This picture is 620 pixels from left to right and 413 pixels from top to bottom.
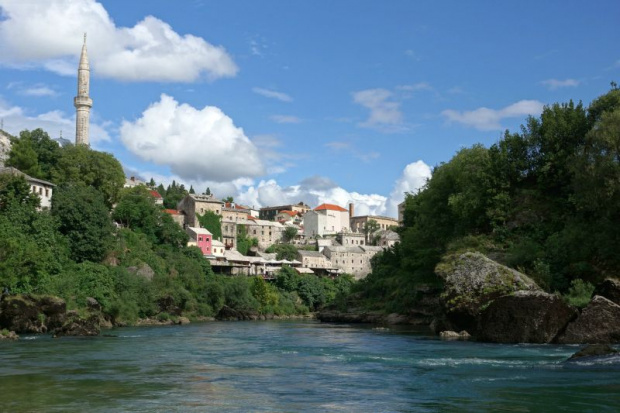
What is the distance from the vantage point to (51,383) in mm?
22969

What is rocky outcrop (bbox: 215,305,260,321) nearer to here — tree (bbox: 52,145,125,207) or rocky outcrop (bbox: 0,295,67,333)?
tree (bbox: 52,145,125,207)

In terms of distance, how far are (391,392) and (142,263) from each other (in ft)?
195

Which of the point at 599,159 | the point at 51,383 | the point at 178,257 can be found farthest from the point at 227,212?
the point at 51,383

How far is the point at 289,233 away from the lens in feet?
598

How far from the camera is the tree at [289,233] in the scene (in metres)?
183

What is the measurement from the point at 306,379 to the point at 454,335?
21335 millimetres

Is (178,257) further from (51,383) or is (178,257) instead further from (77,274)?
(51,383)

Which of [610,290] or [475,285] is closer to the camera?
[610,290]

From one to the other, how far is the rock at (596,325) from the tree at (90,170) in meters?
61.2

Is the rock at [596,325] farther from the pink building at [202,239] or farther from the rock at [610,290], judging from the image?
the pink building at [202,239]

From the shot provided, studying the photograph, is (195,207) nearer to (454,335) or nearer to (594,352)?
(454,335)

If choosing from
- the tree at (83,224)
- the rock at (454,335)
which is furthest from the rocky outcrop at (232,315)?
the rock at (454,335)

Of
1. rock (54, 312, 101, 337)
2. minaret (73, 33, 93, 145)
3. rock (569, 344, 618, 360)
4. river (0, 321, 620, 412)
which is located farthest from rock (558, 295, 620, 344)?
minaret (73, 33, 93, 145)

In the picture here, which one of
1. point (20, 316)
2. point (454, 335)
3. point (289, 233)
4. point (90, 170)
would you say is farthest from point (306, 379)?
point (289, 233)
